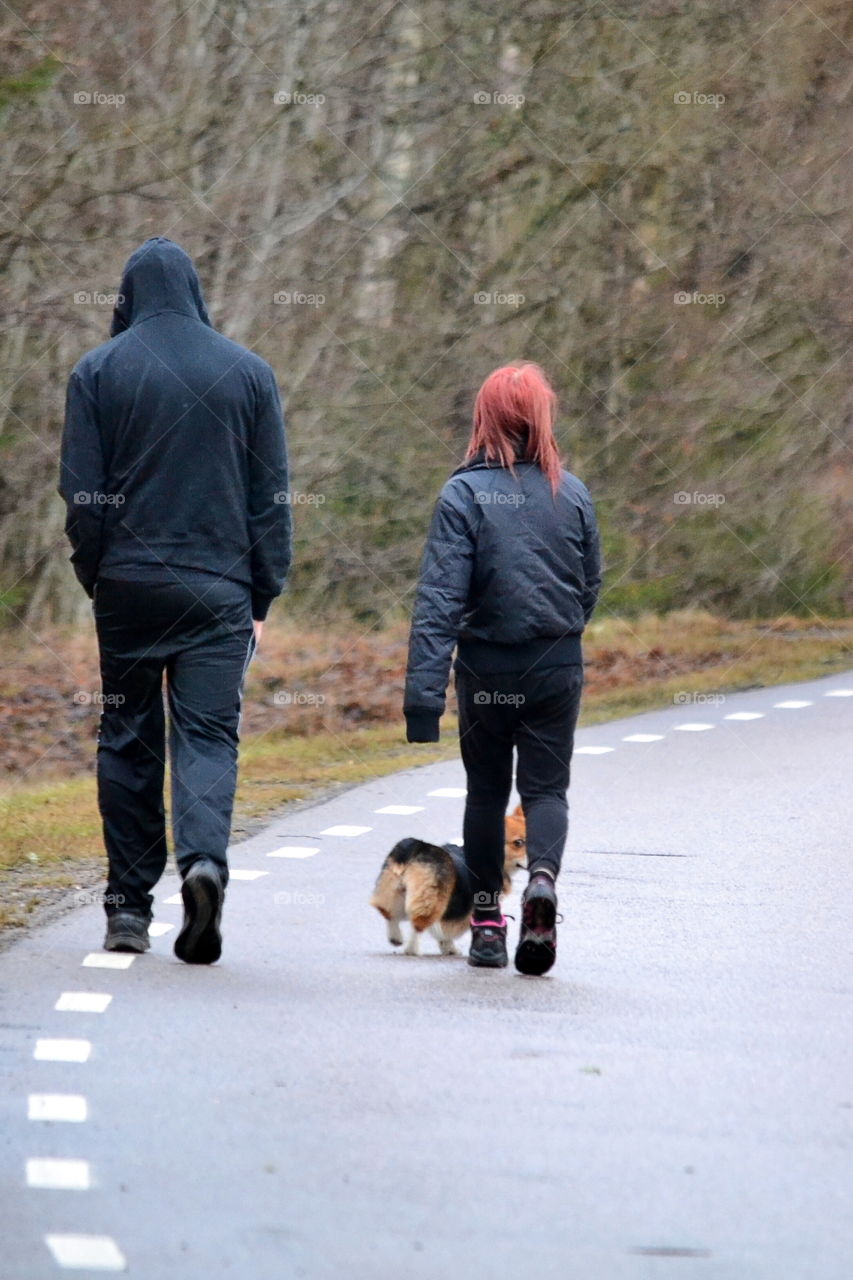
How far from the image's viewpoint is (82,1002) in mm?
7098

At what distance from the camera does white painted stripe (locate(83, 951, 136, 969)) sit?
7.68m

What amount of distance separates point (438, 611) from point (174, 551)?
0.87 metres

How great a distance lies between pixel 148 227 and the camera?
1919 cm

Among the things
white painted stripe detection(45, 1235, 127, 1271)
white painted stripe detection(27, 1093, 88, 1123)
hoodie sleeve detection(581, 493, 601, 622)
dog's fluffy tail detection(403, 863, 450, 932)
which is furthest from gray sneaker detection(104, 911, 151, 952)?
white painted stripe detection(45, 1235, 127, 1271)

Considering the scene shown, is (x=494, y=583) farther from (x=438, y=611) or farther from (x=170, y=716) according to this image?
(x=170, y=716)

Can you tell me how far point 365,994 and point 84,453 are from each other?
6.33 ft

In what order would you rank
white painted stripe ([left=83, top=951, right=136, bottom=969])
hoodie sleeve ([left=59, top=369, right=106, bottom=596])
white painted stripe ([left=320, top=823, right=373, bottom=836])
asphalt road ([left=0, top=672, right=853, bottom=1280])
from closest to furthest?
asphalt road ([left=0, top=672, right=853, bottom=1280]), hoodie sleeve ([left=59, top=369, right=106, bottom=596]), white painted stripe ([left=83, top=951, right=136, bottom=969]), white painted stripe ([left=320, top=823, right=373, bottom=836])

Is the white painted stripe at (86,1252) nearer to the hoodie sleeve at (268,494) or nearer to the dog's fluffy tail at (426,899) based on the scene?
the hoodie sleeve at (268,494)

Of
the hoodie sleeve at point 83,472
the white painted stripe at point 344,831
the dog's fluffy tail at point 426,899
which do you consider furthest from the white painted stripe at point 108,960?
the white painted stripe at point 344,831

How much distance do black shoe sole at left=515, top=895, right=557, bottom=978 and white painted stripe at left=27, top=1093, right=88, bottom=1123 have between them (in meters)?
2.10

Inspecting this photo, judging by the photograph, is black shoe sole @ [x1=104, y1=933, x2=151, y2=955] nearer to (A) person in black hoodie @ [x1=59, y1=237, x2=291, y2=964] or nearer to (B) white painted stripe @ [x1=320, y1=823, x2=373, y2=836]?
(A) person in black hoodie @ [x1=59, y1=237, x2=291, y2=964]

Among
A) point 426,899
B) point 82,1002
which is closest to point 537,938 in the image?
point 426,899

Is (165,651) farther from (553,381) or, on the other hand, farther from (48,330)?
(553,381)

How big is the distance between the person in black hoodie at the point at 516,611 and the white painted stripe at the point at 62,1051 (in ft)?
5.51
